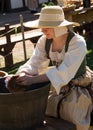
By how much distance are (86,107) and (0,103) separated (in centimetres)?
64

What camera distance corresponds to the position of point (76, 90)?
2.81 meters

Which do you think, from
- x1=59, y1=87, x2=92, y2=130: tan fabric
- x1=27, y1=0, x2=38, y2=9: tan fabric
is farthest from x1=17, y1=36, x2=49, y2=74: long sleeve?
x1=27, y1=0, x2=38, y2=9: tan fabric

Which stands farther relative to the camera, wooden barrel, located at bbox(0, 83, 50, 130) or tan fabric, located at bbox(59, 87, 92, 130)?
tan fabric, located at bbox(59, 87, 92, 130)

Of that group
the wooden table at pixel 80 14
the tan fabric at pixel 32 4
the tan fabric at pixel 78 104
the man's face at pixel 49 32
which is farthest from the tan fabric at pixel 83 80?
the tan fabric at pixel 32 4

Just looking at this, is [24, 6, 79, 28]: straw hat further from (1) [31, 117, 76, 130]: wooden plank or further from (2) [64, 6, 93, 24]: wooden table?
(2) [64, 6, 93, 24]: wooden table

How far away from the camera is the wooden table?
7.33 m

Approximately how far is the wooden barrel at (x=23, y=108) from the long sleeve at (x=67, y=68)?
8 cm

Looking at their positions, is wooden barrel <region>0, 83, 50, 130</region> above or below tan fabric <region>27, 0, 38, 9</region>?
above

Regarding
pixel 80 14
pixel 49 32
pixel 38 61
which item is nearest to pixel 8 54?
pixel 80 14

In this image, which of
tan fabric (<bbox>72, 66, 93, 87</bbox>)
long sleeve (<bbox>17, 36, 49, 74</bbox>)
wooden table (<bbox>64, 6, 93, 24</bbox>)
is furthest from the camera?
wooden table (<bbox>64, 6, 93, 24</bbox>)

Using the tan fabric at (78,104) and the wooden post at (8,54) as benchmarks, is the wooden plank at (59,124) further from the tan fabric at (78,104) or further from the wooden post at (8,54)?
the wooden post at (8,54)

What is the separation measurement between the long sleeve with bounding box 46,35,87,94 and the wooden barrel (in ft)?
0.27

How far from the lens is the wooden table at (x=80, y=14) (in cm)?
733

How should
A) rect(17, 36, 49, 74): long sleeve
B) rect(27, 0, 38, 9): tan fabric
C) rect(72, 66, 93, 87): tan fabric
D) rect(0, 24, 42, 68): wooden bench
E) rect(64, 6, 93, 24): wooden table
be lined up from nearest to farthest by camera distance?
1. rect(72, 66, 93, 87): tan fabric
2. rect(17, 36, 49, 74): long sleeve
3. rect(0, 24, 42, 68): wooden bench
4. rect(64, 6, 93, 24): wooden table
5. rect(27, 0, 38, 9): tan fabric
